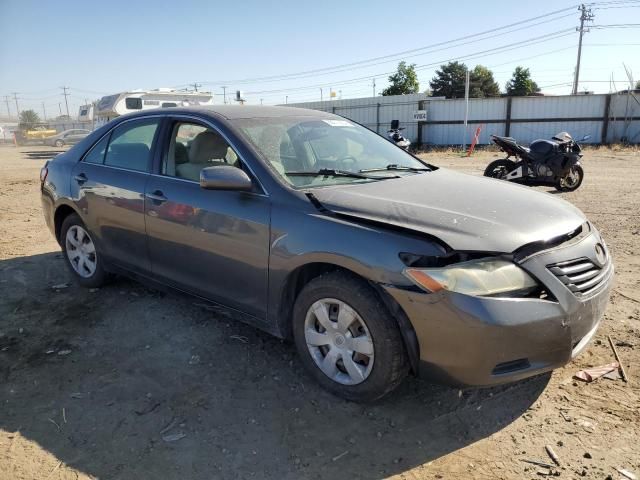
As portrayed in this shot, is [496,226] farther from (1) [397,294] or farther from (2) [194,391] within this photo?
(2) [194,391]

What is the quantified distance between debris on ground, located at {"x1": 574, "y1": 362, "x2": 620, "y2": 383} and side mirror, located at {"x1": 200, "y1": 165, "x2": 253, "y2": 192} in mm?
2357

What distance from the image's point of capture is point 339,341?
2.82 meters

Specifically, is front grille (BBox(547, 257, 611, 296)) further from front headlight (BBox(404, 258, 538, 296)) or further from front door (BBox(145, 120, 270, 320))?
front door (BBox(145, 120, 270, 320))

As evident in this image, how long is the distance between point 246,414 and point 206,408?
0.82 feet

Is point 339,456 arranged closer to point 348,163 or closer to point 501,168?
point 348,163

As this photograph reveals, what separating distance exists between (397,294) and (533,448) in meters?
1.02

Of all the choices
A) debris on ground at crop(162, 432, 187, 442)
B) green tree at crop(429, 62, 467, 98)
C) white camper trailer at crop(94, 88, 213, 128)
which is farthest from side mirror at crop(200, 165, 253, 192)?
green tree at crop(429, 62, 467, 98)

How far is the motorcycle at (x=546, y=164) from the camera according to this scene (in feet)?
30.8

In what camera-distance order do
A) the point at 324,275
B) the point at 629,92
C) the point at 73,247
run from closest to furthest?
the point at 324,275
the point at 73,247
the point at 629,92

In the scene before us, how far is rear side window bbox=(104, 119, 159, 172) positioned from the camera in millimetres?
3967

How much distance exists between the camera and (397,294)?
2.49m

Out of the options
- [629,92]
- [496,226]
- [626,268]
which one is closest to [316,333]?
[496,226]

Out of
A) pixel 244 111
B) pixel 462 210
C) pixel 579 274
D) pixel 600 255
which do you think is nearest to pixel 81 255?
pixel 244 111

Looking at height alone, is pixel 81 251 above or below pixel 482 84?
below
